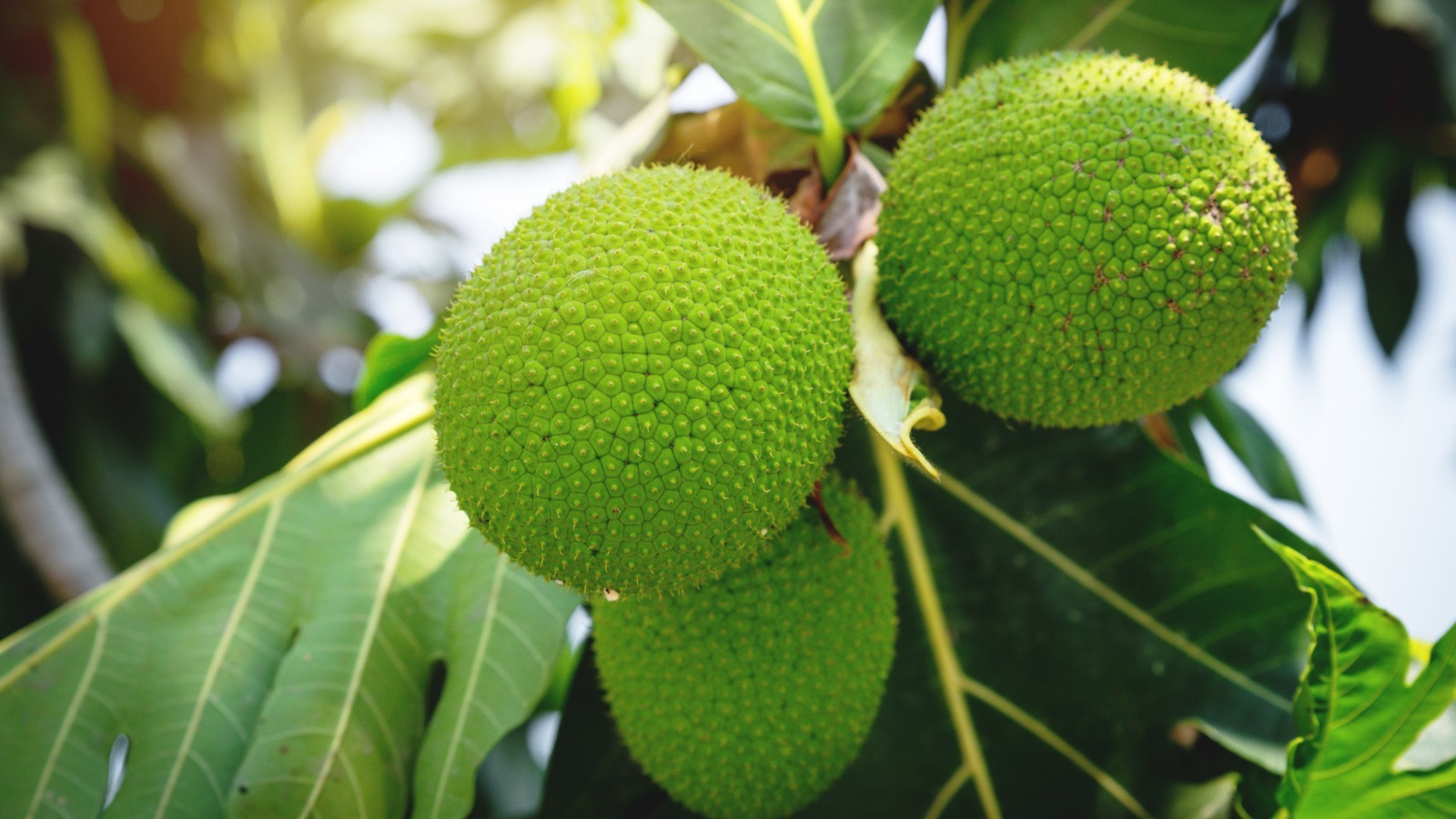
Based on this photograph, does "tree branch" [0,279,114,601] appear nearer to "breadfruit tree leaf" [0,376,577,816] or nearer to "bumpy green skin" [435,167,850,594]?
"breadfruit tree leaf" [0,376,577,816]

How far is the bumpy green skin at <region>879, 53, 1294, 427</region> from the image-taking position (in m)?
0.89

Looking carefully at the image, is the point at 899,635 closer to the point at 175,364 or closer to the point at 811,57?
the point at 811,57

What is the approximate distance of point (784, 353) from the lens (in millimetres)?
Answer: 859

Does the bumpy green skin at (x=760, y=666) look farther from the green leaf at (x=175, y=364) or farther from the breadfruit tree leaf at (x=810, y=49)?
the green leaf at (x=175, y=364)

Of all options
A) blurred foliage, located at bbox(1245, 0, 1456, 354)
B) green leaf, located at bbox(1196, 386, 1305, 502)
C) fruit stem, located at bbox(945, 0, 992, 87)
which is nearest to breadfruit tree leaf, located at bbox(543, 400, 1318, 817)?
green leaf, located at bbox(1196, 386, 1305, 502)

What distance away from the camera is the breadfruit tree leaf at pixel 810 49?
1.12 m

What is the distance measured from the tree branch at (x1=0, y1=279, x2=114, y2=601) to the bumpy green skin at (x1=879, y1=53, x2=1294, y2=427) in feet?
5.75

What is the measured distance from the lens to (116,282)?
289 centimetres

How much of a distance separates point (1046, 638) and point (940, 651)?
0.14 metres

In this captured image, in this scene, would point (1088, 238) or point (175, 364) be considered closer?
point (1088, 238)

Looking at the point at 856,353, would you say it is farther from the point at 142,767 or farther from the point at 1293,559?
the point at 142,767

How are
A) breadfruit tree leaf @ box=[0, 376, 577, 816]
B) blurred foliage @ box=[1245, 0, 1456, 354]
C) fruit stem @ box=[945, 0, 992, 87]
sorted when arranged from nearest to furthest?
1. breadfruit tree leaf @ box=[0, 376, 577, 816]
2. fruit stem @ box=[945, 0, 992, 87]
3. blurred foliage @ box=[1245, 0, 1456, 354]

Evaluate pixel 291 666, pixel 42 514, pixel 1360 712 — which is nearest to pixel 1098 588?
pixel 1360 712

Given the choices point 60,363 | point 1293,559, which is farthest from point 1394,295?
point 60,363
